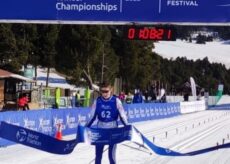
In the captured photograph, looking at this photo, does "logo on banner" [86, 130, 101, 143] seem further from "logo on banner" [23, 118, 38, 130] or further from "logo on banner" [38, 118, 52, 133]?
"logo on banner" [38, 118, 52, 133]

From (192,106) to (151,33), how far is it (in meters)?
31.4

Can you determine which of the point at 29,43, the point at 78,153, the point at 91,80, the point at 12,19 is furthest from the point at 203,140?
the point at 91,80

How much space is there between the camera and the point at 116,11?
61.9 feet

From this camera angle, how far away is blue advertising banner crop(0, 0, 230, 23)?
1836cm

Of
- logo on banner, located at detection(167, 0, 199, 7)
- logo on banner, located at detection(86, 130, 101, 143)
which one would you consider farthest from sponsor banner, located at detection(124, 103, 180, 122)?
logo on banner, located at detection(86, 130, 101, 143)

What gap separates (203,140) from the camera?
67.9 feet

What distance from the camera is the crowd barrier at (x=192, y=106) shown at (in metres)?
45.1

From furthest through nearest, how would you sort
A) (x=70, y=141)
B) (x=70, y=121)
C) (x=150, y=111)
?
(x=150, y=111) → (x=70, y=121) → (x=70, y=141)

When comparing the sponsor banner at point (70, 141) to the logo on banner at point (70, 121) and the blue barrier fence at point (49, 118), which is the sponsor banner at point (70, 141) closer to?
the blue barrier fence at point (49, 118)

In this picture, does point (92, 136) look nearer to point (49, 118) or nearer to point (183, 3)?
point (183, 3)

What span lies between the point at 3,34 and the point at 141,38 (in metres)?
28.0

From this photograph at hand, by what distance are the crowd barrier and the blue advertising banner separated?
2620 cm

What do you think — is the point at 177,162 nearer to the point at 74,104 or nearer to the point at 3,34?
the point at 74,104

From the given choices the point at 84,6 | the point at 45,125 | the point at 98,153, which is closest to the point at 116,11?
the point at 84,6
